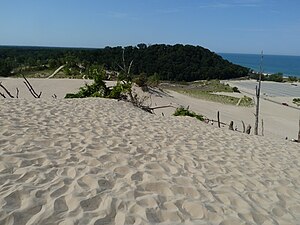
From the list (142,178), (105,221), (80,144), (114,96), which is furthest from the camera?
(114,96)

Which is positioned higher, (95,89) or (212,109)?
(95,89)

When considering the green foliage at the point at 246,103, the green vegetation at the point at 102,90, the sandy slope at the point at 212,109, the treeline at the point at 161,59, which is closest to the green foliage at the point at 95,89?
the green vegetation at the point at 102,90

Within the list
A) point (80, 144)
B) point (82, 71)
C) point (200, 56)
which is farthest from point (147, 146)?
point (200, 56)

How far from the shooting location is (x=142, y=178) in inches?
197

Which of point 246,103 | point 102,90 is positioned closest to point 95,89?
point 102,90

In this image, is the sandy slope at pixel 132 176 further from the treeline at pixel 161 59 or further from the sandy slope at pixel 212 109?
the treeline at pixel 161 59

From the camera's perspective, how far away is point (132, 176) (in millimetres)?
5035

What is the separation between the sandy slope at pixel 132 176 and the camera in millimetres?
3871

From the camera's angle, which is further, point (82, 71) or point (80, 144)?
point (82, 71)

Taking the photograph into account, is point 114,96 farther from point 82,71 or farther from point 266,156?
point 82,71

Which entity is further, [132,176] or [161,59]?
[161,59]

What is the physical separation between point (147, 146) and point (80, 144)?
1404mm

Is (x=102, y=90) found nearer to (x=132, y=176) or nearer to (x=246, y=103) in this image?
(x=132, y=176)

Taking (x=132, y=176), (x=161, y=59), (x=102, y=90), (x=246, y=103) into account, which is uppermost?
(x=161, y=59)
